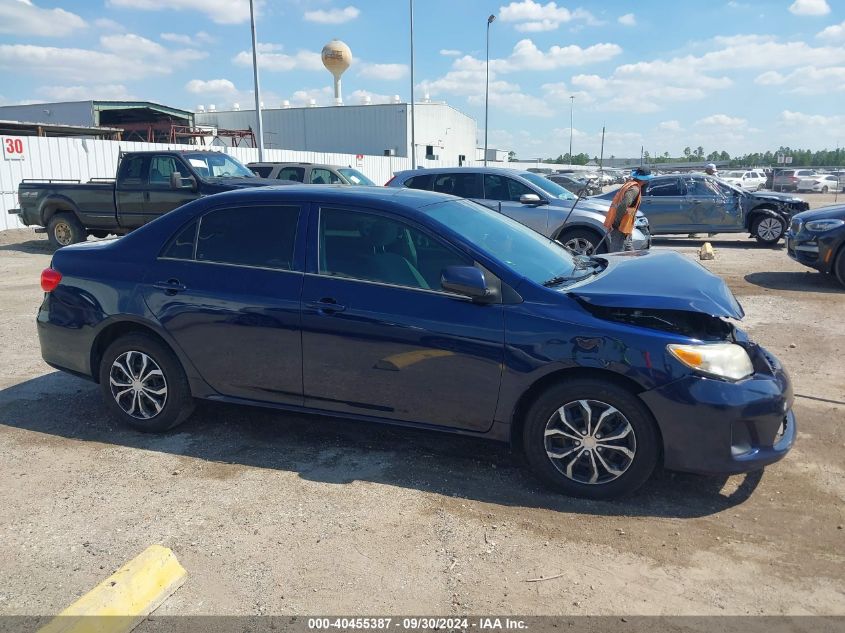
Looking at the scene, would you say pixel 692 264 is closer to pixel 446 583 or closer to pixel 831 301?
pixel 446 583

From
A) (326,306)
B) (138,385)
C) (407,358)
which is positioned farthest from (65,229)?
(407,358)

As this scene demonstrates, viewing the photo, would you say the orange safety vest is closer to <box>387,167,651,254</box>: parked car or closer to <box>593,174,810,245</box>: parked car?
<box>387,167,651,254</box>: parked car

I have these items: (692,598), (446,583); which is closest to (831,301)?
(692,598)

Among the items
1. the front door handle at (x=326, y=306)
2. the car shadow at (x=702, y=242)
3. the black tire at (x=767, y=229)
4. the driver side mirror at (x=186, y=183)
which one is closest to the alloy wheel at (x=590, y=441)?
the front door handle at (x=326, y=306)

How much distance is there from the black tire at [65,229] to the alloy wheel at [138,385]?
34.7ft

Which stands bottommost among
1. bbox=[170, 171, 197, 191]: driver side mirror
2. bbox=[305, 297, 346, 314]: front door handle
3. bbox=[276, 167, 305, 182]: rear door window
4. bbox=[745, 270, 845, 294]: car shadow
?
bbox=[745, 270, 845, 294]: car shadow

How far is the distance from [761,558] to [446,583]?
1.54 metres

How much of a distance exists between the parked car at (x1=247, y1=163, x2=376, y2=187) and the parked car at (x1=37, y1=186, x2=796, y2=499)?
9.68m

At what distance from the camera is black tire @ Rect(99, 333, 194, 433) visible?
4.58 m

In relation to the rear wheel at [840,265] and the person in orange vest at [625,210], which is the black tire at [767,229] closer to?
the rear wheel at [840,265]

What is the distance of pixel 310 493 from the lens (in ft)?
12.6

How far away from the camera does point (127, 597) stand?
2.84 meters

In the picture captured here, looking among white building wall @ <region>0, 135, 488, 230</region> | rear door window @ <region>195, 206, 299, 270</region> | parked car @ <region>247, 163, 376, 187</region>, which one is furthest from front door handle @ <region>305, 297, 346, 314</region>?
white building wall @ <region>0, 135, 488, 230</region>

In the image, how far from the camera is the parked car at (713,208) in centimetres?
1509
